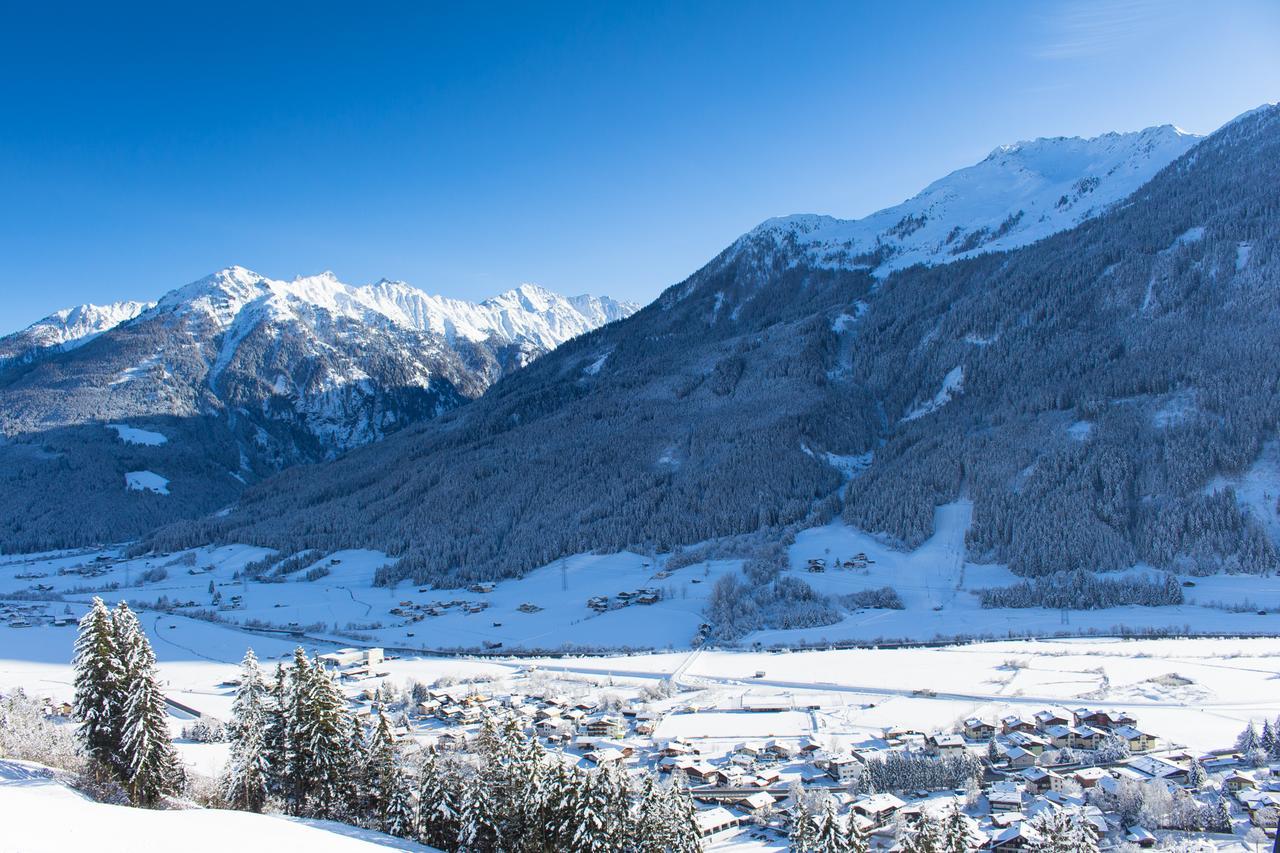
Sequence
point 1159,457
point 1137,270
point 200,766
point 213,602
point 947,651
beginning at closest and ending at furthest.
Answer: point 200,766
point 947,651
point 1159,457
point 213,602
point 1137,270

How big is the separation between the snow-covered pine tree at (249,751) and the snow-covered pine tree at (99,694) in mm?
4272

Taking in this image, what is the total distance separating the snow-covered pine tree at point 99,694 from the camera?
33.1 meters

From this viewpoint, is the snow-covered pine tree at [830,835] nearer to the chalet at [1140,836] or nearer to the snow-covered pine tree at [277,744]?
the chalet at [1140,836]

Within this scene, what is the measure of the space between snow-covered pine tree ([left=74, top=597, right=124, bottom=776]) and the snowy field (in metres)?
55.0

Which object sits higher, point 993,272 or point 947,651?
point 993,272

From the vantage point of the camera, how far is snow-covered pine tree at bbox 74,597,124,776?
33094 mm

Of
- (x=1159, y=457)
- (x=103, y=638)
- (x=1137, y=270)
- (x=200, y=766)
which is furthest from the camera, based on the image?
(x=1137, y=270)

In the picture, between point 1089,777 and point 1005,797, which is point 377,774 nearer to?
point 1005,797

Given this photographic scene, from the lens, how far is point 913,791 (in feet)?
132

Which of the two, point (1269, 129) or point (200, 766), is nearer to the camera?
point (200, 766)

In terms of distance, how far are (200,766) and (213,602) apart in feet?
271

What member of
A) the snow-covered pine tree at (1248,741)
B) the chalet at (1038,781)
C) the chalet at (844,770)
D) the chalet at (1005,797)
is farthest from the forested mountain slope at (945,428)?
the chalet at (844,770)

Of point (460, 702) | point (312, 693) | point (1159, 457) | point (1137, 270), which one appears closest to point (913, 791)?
point (312, 693)

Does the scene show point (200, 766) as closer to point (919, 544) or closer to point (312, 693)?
point (312, 693)
